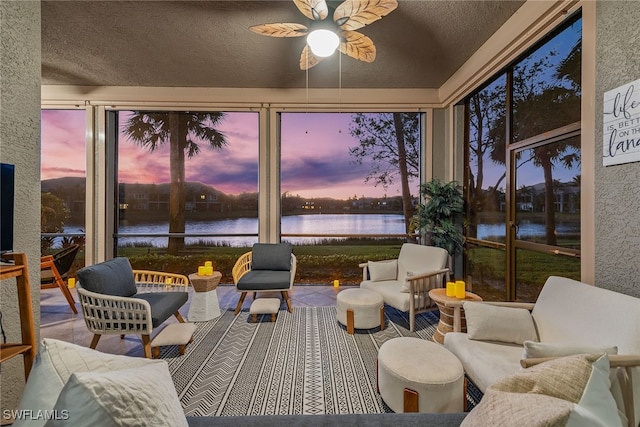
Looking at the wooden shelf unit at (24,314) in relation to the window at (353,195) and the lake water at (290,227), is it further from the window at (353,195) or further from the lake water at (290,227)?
the window at (353,195)

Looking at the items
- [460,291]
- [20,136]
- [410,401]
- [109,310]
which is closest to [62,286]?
[109,310]

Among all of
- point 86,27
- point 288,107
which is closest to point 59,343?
point 86,27

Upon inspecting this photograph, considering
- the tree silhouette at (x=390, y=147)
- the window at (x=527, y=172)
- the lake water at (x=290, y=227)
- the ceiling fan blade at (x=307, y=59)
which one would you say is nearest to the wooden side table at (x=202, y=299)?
the lake water at (x=290, y=227)

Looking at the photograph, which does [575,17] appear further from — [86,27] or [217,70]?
[86,27]

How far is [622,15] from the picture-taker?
1.66 metres

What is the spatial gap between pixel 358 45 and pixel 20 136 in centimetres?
266

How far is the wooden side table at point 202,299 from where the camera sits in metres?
3.05

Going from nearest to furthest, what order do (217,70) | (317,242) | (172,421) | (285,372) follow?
(172,421) → (285,372) → (217,70) → (317,242)

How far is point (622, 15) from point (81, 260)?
6441 millimetres

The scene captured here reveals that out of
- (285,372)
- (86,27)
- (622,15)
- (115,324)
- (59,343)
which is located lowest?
(285,372)

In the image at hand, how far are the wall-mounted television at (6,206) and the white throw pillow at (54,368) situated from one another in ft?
2.81

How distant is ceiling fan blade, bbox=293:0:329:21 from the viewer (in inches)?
79.7

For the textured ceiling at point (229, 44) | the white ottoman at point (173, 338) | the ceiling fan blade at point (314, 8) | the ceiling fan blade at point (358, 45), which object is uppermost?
the textured ceiling at point (229, 44)

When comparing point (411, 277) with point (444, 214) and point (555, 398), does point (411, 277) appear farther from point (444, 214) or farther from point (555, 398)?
point (555, 398)
